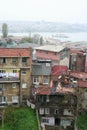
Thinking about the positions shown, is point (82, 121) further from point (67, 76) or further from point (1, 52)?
point (1, 52)

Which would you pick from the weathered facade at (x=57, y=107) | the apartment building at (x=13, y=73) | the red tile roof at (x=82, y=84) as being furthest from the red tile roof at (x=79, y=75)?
the apartment building at (x=13, y=73)

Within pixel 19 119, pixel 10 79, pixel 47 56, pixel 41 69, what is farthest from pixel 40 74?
pixel 47 56

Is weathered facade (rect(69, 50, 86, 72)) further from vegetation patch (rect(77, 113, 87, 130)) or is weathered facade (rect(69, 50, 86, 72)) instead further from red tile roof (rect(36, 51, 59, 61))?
vegetation patch (rect(77, 113, 87, 130))

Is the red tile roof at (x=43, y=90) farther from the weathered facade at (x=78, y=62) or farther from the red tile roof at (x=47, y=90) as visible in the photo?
the weathered facade at (x=78, y=62)

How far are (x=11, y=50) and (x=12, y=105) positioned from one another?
566 centimetres

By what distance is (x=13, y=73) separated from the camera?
102 feet

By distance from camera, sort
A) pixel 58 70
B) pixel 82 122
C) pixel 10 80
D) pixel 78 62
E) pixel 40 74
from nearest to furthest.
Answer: pixel 82 122 < pixel 10 80 < pixel 40 74 < pixel 58 70 < pixel 78 62

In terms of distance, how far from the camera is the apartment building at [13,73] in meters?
30.9

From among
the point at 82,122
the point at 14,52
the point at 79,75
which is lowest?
the point at 82,122

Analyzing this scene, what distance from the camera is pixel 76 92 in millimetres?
30016

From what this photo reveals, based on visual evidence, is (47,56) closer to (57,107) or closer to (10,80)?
(10,80)

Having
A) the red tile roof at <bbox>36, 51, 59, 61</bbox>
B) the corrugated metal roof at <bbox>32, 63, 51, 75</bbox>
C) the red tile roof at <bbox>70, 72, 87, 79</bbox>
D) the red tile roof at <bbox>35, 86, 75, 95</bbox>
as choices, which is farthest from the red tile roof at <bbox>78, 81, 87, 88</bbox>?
the red tile roof at <bbox>36, 51, 59, 61</bbox>

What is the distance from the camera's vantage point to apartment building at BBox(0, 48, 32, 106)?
3092 cm

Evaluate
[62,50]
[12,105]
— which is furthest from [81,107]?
[62,50]
